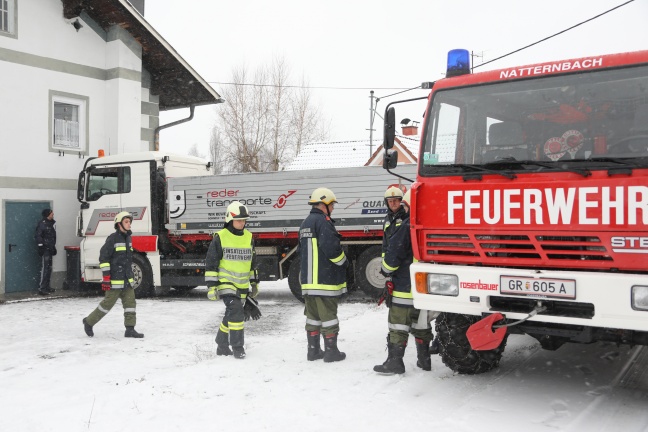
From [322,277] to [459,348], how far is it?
1613 mm

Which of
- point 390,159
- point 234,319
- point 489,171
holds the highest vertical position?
point 390,159

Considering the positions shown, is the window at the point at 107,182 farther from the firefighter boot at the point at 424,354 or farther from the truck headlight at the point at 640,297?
the truck headlight at the point at 640,297

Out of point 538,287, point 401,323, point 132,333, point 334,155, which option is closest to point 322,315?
point 401,323

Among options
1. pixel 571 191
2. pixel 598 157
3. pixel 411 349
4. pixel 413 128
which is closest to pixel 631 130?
pixel 598 157

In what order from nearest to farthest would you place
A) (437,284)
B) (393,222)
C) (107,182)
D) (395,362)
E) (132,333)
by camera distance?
(437,284), (395,362), (393,222), (132,333), (107,182)

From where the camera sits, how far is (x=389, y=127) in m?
5.44

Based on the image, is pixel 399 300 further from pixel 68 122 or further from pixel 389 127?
pixel 68 122

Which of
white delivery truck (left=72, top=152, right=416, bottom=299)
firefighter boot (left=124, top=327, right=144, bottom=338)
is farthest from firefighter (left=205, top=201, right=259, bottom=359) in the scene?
white delivery truck (left=72, top=152, right=416, bottom=299)

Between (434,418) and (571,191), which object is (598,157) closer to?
(571,191)

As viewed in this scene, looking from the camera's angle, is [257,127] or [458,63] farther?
[257,127]

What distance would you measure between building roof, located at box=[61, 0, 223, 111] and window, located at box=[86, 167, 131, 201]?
4189mm

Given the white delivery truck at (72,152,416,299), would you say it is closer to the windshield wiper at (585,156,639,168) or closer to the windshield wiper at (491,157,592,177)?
the windshield wiper at (491,157,592,177)

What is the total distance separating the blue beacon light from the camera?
5.41m

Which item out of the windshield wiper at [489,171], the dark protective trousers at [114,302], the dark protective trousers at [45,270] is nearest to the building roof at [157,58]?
the dark protective trousers at [45,270]
